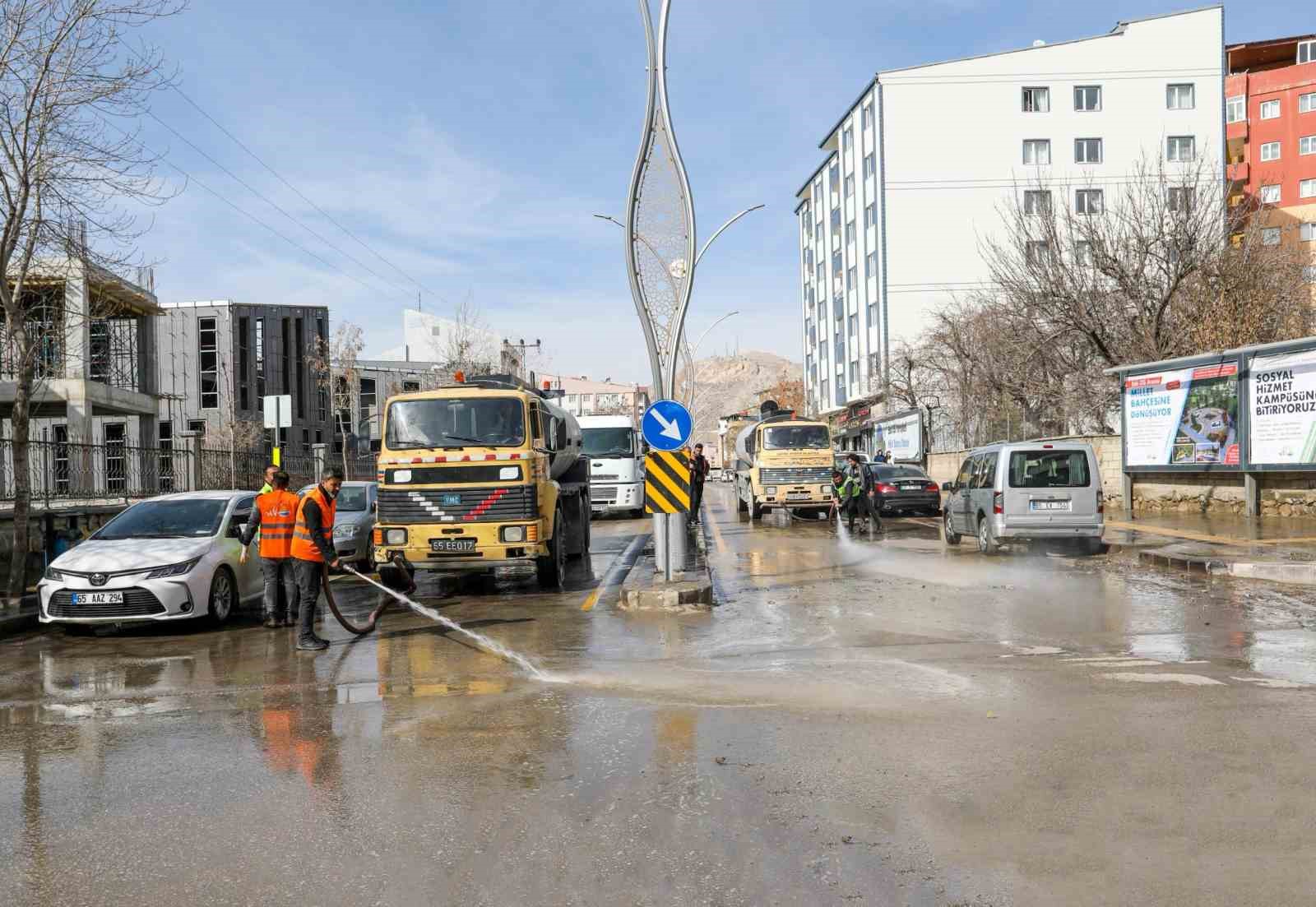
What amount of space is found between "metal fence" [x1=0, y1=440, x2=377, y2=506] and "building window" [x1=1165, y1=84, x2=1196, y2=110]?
49.9 meters

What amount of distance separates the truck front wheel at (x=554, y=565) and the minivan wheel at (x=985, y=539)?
730cm

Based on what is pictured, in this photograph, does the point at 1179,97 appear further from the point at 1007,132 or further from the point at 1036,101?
the point at 1007,132

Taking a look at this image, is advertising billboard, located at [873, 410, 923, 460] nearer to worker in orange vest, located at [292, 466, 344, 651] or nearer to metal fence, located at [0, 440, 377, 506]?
metal fence, located at [0, 440, 377, 506]

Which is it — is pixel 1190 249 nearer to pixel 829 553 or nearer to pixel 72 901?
pixel 829 553

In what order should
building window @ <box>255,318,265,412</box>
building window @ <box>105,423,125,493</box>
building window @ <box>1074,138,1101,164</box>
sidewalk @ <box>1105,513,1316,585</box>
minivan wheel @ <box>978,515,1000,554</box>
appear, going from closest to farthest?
sidewalk @ <box>1105,513,1316,585</box> → minivan wheel @ <box>978,515,1000,554</box> → building window @ <box>105,423,125,493</box> → building window @ <box>1074,138,1101,164</box> → building window @ <box>255,318,265,412</box>

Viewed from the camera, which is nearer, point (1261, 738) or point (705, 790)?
point (705, 790)

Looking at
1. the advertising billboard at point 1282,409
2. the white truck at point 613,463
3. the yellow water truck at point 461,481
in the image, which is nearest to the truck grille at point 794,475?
the white truck at point 613,463

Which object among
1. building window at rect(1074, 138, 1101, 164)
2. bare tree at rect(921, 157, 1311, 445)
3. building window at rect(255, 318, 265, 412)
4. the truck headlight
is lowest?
the truck headlight

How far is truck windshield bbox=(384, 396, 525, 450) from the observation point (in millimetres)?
14070

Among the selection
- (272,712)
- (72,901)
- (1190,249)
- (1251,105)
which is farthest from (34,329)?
(1251,105)

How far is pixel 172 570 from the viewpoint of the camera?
37.9 feet

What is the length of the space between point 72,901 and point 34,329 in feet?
58.3

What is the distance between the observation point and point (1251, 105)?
68438mm

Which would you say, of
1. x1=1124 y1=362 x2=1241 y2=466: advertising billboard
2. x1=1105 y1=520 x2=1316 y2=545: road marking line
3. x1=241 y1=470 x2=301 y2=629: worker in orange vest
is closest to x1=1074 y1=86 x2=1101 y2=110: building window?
x1=1124 y1=362 x2=1241 y2=466: advertising billboard
